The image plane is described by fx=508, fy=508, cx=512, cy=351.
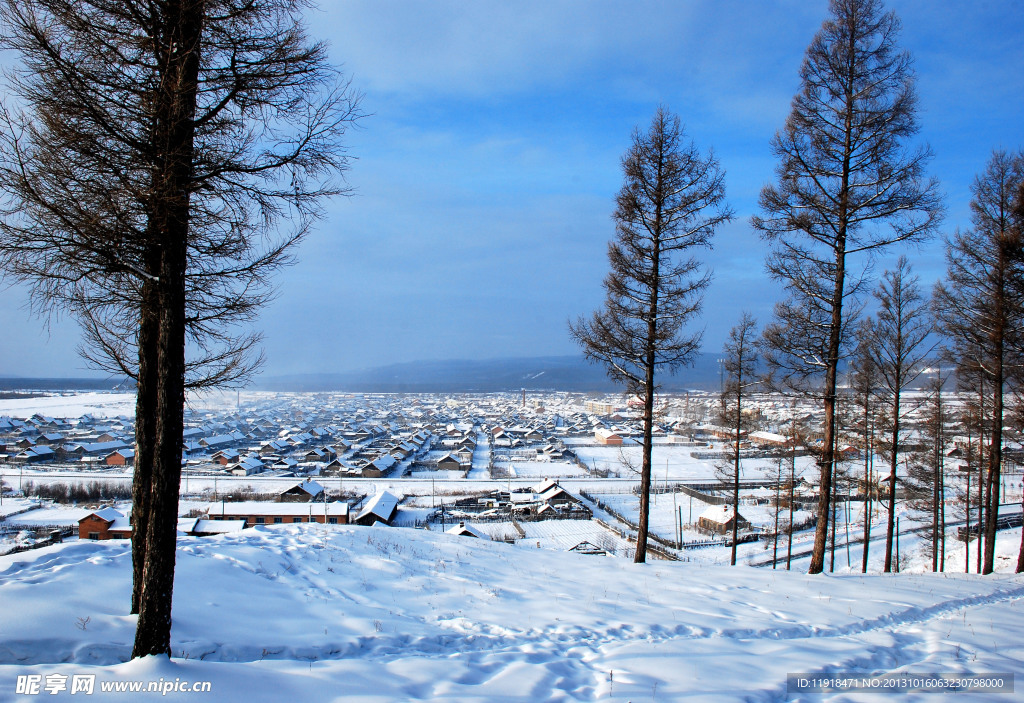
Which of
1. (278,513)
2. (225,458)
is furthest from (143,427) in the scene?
(225,458)

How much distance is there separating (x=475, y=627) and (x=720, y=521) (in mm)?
22060

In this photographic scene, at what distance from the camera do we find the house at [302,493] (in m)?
26.3

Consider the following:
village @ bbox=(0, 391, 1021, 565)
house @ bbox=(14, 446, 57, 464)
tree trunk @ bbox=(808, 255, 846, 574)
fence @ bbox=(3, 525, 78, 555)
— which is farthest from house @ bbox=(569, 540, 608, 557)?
house @ bbox=(14, 446, 57, 464)

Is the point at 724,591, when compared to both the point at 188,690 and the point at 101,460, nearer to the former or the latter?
the point at 188,690

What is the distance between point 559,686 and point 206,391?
592cm

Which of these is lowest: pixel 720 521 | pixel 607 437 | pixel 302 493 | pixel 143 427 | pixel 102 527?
pixel 607 437

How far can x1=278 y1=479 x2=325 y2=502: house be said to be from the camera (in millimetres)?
26312

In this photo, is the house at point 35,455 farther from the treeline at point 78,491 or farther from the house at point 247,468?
the house at point 247,468

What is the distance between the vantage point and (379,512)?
21172mm

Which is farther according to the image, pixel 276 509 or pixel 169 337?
pixel 276 509

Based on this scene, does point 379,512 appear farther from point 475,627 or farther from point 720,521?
point 475,627

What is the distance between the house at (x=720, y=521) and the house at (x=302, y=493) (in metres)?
19.4

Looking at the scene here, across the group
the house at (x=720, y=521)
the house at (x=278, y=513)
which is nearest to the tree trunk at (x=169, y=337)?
the house at (x=278, y=513)

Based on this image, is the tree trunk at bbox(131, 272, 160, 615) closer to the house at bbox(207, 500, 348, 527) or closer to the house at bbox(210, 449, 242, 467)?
the house at bbox(207, 500, 348, 527)
